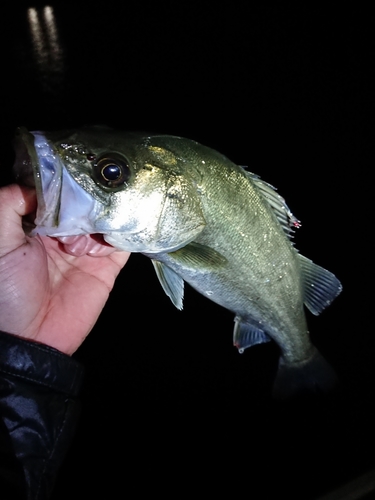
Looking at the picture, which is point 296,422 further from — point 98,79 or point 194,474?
point 98,79

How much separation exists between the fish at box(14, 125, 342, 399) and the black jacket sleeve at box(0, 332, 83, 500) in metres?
0.64

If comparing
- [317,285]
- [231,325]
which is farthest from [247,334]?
[231,325]

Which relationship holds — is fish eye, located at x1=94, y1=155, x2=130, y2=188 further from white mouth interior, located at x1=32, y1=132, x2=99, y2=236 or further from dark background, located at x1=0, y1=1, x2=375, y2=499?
dark background, located at x1=0, y1=1, x2=375, y2=499

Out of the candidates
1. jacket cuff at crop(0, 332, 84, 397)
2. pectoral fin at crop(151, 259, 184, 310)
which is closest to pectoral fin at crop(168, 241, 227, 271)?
pectoral fin at crop(151, 259, 184, 310)

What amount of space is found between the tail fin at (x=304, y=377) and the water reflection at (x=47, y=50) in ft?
37.5

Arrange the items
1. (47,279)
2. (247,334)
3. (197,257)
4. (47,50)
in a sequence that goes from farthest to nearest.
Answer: (47,50) < (247,334) < (47,279) < (197,257)

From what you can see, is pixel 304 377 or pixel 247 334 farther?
pixel 304 377

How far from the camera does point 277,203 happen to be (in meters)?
2.29

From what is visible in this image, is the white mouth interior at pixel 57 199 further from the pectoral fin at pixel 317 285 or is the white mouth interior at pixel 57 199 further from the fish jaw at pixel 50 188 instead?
the pectoral fin at pixel 317 285

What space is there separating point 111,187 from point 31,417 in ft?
3.83

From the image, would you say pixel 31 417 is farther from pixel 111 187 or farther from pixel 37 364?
pixel 111 187

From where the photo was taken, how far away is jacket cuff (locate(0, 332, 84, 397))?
1.95m

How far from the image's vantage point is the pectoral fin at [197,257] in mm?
2143

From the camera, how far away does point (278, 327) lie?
257 centimetres
